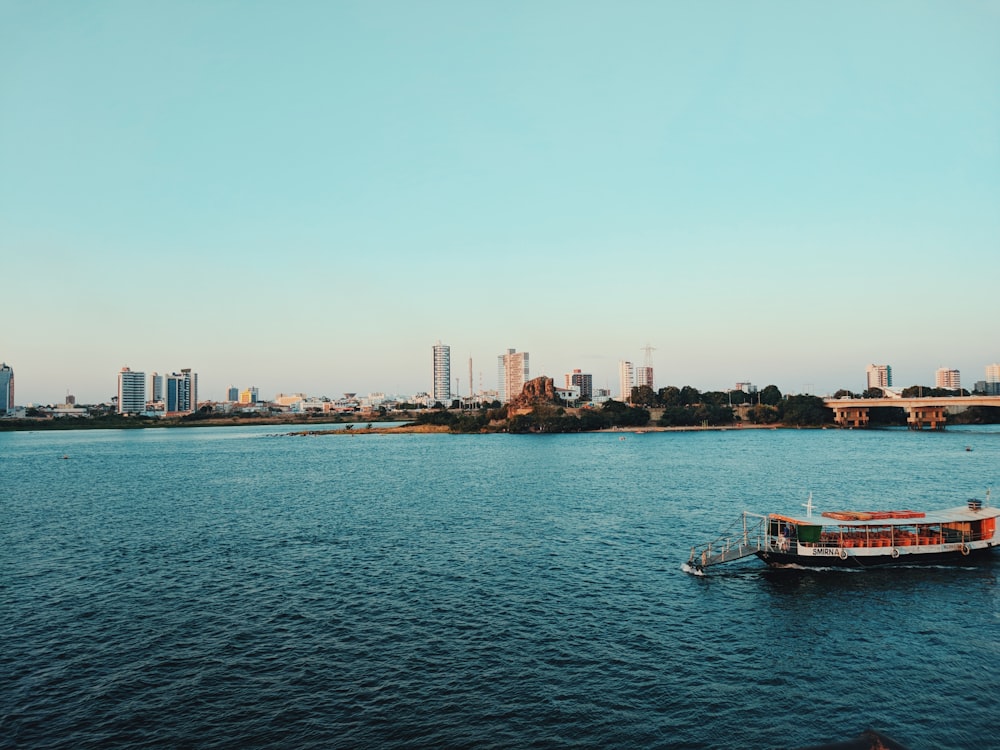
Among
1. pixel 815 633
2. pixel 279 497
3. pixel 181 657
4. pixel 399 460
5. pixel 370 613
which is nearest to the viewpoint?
pixel 181 657

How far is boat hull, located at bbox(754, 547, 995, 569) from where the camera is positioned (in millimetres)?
57281

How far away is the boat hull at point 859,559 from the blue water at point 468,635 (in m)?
1.54

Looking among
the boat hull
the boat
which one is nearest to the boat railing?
the boat

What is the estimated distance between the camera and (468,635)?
42500mm

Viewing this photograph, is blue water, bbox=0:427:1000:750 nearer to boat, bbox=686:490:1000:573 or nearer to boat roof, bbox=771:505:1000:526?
boat, bbox=686:490:1000:573

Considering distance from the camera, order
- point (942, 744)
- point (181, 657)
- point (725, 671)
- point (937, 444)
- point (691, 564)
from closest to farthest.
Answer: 1. point (942, 744)
2. point (725, 671)
3. point (181, 657)
4. point (691, 564)
5. point (937, 444)

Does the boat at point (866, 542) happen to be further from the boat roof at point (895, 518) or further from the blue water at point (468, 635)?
the blue water at point (468, 635)

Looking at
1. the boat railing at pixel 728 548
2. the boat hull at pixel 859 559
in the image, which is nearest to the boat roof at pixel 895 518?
the boat hull at pixel 859 559

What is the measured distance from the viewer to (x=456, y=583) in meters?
54.4

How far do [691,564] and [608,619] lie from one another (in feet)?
53.1

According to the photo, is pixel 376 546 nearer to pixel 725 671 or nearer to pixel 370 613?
pixel 370 613

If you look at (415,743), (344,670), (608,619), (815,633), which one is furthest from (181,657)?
(815,633)

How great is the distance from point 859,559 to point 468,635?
38280mm

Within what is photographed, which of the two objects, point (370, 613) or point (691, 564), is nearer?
point (370, 613)
